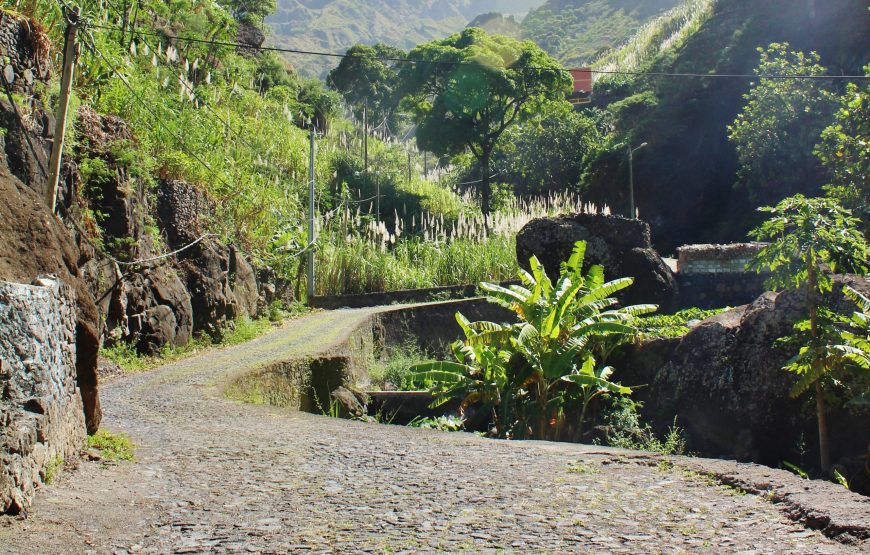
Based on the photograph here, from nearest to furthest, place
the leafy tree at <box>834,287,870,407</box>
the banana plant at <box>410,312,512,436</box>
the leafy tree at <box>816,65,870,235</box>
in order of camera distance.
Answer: the leafy tree at <box>834,287,870,407</box>
the banana plant at <box>410,312,512,436</box>
the leafy tree at <box>816,65,870,235</box>

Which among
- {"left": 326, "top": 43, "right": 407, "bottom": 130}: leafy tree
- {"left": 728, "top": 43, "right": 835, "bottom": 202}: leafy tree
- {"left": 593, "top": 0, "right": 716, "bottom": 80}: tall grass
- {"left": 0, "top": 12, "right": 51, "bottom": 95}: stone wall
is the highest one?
{"left": 593, "top": 0, "right": 716, "bottom": 80}: tall grass

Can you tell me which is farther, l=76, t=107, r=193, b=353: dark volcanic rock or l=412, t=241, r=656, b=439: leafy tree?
l=76, t=107, r=193, b=353: dark volcanic rock

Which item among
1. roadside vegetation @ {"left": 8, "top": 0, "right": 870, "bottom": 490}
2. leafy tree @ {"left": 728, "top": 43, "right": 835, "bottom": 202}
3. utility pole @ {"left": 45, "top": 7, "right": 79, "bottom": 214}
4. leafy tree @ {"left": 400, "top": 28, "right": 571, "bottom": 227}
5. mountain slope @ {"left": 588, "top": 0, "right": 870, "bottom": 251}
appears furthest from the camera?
mountain slope @ {"left": 588, "top": 0, "right": 870, "bottom": 251}

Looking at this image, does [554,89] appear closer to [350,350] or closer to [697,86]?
[697,86]

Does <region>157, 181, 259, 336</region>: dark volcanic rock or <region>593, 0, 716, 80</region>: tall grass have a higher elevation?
<region>593, 0, 716, 80</region>: tall grass

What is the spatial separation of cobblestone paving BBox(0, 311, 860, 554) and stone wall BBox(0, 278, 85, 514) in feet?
0.60

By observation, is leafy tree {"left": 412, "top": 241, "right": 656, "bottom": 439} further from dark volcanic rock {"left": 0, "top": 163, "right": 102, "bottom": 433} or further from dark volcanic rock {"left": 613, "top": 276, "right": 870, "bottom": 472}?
dark volcanic rock {"left": 0, "top": 163, "right": 102, "bottom": 433}

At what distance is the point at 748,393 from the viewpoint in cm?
1045

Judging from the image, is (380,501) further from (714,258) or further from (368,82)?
(368,82)

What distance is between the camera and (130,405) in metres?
8.70

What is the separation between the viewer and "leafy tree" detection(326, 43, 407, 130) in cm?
5659

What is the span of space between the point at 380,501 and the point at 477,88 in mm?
34477

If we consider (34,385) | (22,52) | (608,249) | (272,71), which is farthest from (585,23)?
(34,385)

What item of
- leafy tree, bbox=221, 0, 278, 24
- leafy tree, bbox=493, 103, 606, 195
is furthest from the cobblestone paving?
leafy tree, bbox=493, 103, 606, 195
